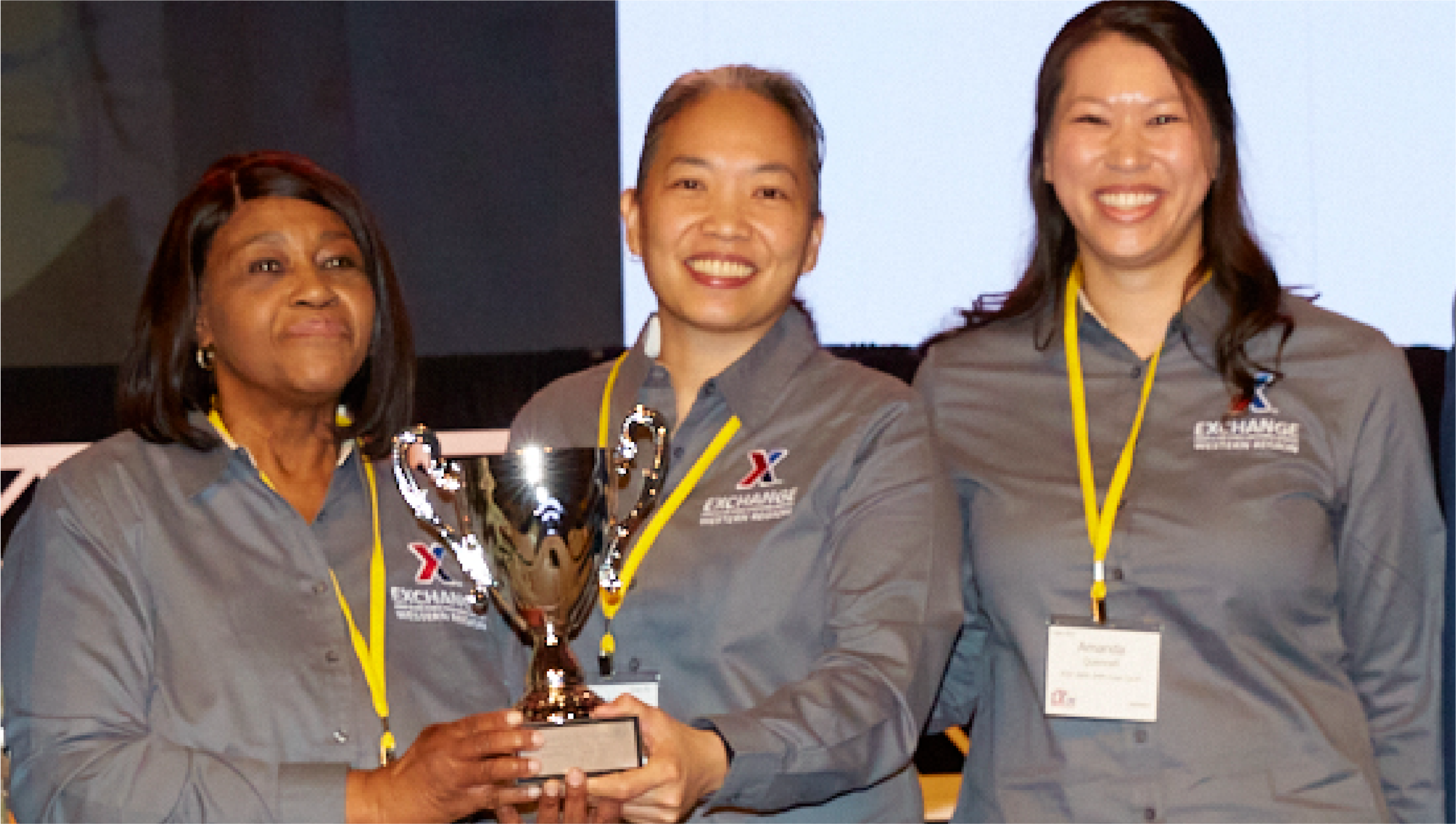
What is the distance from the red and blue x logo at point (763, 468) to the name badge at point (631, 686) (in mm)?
297

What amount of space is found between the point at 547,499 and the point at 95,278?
370 centimetres

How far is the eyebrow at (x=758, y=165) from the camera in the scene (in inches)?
80.3

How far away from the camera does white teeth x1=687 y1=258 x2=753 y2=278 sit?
2033 millimetres

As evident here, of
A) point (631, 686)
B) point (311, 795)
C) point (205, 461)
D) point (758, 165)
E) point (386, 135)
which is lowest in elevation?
point (311, 795)

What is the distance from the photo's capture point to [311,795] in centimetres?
181

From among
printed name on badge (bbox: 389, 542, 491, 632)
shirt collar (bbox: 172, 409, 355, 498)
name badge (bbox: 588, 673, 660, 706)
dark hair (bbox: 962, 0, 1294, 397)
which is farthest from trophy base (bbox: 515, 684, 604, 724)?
dark hair (bbox: 962, 0, 1294, 397)

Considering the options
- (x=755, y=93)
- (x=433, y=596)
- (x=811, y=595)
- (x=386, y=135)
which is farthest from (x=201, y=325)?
(x=386, y=135)

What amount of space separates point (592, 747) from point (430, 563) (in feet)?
1.84

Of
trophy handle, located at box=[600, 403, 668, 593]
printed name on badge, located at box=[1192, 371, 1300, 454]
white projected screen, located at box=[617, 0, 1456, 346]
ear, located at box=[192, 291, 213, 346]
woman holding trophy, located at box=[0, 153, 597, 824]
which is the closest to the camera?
woman holding trophy, located at box=[0, 153, 597, 824]

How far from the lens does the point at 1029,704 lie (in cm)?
204

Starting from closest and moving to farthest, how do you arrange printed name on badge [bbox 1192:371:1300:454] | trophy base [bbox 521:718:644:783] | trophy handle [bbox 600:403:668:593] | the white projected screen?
trophy base [bbox 521:718:644:783]
trophy handle [bbox 600:403:668:593]
printed name on badge [bbox 1192:371:1300:454]
the white projected screen

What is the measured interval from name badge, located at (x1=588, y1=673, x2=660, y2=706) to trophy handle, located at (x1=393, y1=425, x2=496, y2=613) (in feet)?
0.66

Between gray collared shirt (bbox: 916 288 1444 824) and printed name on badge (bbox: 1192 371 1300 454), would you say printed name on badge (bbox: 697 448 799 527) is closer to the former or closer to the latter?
gray collared shirt (bbox: 916 288 1444 824)

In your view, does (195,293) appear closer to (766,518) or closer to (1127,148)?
(766,518)
